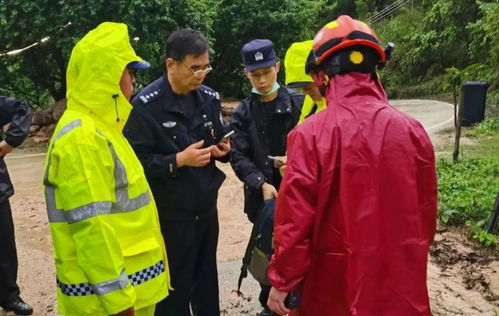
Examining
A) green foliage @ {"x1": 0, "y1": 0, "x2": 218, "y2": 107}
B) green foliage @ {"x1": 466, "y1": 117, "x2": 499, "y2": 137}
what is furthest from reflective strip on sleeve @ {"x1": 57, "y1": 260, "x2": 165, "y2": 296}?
green foliage @ {"x1": 466, "y1": 117, "x2": 499, "y2": 137}

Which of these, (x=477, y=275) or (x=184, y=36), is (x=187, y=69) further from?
(x=477, y=275)

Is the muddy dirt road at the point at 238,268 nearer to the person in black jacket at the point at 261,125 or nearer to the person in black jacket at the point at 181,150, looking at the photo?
the person in black jacket at the point at 181,150

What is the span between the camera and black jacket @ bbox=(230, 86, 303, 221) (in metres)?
3.38

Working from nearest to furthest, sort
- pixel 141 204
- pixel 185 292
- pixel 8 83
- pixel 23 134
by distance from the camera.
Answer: pixel 141 204 → pixel 185 292 → pixel 23 134 → pixel 8 83

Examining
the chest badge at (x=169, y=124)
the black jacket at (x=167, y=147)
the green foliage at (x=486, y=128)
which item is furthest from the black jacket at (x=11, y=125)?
the green foliage at (x=486, y=128)

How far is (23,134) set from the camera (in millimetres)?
3701

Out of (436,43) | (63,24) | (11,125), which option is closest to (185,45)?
(11,125)

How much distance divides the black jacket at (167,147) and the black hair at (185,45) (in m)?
0.19

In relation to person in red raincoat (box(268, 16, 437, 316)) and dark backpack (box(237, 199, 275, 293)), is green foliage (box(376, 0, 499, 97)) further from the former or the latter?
person in red raincoat (box(268, 16, 437, 316))

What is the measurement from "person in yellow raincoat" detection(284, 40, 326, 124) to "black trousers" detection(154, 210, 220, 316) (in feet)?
2.72

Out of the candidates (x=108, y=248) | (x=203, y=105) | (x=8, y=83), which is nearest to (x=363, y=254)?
(x=108, y=248)

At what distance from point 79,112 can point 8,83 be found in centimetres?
1152

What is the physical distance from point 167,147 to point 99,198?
2.92 feet

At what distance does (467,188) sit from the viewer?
6.66 m
